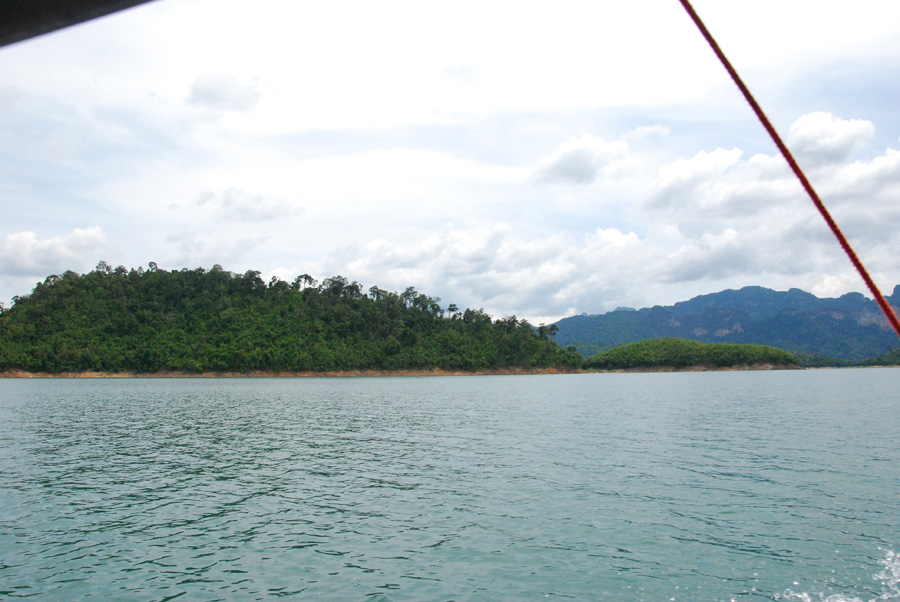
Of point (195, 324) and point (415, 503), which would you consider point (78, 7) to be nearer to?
point (415, 503)

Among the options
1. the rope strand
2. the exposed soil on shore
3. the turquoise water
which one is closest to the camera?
the rope strand

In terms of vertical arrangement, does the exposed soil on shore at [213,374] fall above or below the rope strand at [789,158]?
below

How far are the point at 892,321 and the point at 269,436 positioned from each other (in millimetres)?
38696

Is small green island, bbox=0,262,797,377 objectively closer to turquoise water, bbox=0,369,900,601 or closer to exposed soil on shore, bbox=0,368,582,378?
exposed soil on shore, bbox=0,368,582,378

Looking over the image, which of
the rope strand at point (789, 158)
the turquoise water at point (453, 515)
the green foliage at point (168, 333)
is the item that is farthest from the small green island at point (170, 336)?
the rope strand at point (789, 158)

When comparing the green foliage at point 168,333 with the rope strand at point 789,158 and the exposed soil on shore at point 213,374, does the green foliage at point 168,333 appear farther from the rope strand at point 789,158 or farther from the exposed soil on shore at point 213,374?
the rope strand at point 789,158

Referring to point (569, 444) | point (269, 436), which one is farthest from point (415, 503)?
point (269, 436)

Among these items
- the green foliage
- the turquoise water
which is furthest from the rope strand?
the green foliage

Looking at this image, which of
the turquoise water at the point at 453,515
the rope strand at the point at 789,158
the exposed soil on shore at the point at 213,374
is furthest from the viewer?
the exposed soil on shore at the point at 213,374

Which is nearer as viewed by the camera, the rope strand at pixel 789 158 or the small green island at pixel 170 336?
the rope strand at pixel 789 158

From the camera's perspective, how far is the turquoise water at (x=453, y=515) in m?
13.2

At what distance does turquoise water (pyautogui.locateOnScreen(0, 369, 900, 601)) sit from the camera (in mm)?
13156

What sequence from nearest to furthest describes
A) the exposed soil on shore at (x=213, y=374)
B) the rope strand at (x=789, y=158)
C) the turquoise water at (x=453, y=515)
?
the rope strand at (x=789, y=158) < the turquoise water at (x=453, y=515) < the exposed soil on shore at (x=213, y=374)

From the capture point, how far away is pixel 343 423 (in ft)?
153
